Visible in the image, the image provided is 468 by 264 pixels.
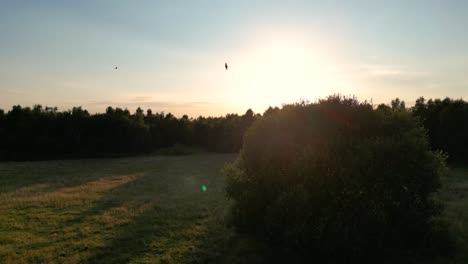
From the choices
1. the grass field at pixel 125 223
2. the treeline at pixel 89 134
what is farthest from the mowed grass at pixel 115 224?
the treeline at pixel 89 134

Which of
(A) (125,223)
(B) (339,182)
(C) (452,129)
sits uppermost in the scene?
(C) (452,129)

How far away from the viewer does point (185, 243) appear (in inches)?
587

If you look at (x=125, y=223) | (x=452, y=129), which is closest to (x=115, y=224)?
(x=125, y=223)

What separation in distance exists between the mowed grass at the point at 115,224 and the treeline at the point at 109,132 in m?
32.4

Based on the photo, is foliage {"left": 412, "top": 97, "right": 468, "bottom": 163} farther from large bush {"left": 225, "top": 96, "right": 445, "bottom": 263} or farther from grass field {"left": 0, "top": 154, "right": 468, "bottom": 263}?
large bush {"left": 225, "top": 96, "right": 445, "bottom": 263}

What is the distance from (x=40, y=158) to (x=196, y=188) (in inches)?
1774

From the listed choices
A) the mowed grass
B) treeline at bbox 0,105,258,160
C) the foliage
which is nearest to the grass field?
the mowed grass

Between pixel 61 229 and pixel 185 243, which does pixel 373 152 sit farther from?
pixel 61 229

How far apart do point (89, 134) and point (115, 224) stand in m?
55.3

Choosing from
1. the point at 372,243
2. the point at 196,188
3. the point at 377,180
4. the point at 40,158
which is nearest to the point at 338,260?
the point at 372,243

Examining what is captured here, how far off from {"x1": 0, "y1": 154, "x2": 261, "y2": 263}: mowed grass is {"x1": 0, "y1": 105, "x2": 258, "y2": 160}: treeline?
1272 inches

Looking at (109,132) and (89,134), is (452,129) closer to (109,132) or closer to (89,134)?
(109,132)

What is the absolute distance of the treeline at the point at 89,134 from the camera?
200ft

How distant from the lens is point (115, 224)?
1783 centimetres
